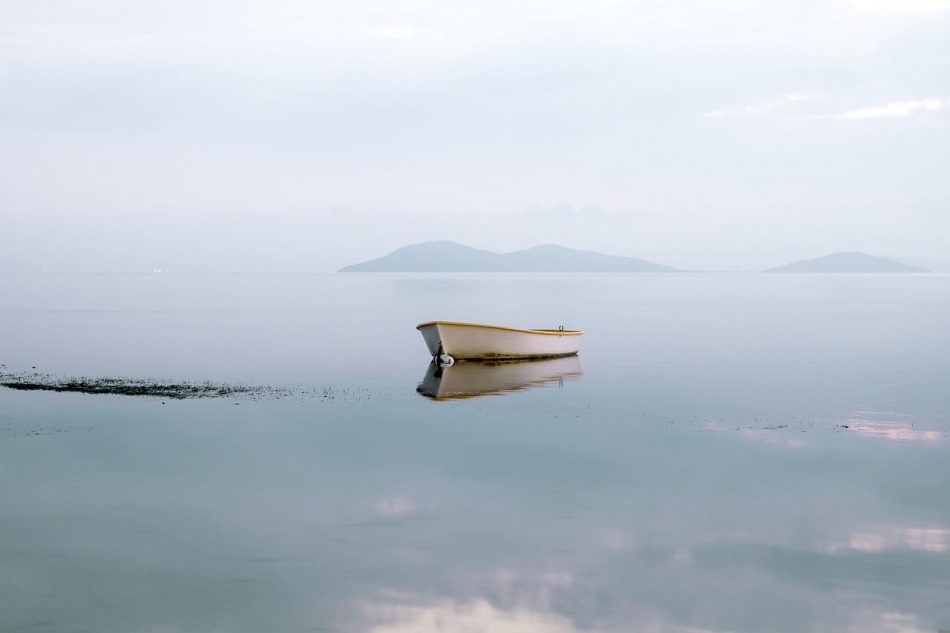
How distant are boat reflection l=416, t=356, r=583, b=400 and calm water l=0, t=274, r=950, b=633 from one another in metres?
0.48

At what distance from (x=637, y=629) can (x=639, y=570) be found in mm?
2447

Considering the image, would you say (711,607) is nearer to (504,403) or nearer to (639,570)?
(639,570)

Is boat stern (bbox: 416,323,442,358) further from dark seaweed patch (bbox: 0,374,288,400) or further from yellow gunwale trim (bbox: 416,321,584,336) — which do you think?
dark seaweed patch (bbox: 0,374,288,400)

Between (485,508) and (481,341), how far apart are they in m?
28.4

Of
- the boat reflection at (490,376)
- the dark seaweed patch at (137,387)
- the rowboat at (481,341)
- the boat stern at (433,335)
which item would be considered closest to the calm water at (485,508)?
the boat reflection at (490,376)

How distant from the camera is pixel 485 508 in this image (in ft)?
63.9

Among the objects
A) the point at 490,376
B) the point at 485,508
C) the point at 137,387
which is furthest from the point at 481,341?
the point at 485,508

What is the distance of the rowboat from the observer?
47.0 m

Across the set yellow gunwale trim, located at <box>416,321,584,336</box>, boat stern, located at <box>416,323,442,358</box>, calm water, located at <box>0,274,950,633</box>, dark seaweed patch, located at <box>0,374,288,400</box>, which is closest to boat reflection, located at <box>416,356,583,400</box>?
calm water, located at <box>0,274,950,633</box>

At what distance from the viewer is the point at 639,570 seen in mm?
15531

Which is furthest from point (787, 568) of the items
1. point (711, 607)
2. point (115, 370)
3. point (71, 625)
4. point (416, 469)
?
point (115, 370)

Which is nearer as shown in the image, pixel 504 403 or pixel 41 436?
pixel 41 436

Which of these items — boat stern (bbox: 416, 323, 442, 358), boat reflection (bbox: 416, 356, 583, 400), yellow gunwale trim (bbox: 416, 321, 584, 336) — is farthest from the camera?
boat stern (bbox: 416, 323, 442, 358)

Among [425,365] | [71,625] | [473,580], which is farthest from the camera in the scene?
[425,365]
